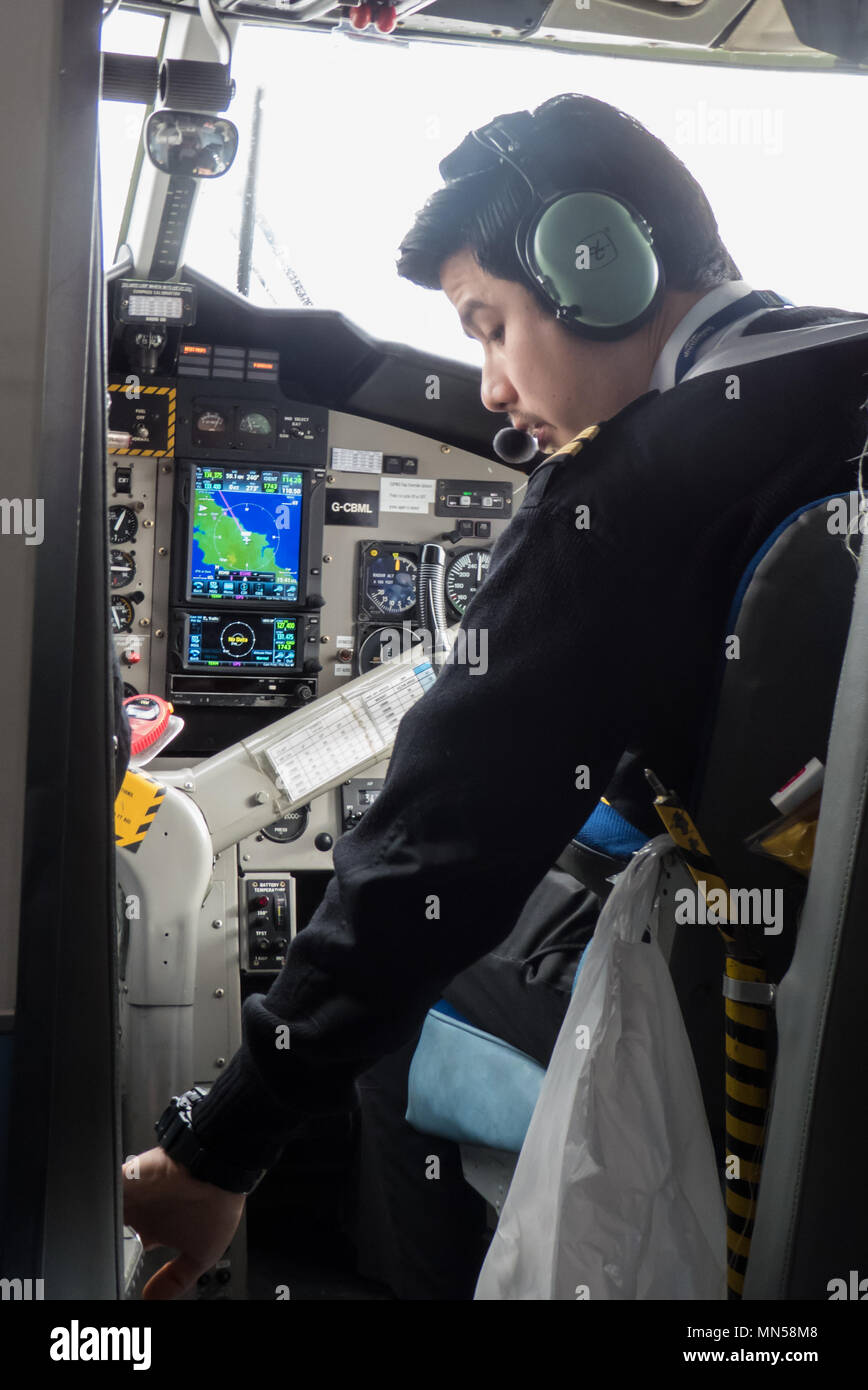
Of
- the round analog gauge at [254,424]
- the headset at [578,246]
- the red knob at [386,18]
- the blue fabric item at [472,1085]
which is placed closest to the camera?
the headset at [578,246]

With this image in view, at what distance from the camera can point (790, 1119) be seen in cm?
92

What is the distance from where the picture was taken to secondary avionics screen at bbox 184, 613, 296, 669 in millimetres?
3333

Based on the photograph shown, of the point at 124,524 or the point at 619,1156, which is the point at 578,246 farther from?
the point at 124,524

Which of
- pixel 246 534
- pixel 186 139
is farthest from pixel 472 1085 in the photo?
pixel 246 534

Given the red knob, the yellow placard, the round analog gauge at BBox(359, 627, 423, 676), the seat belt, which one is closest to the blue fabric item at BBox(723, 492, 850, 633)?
the seat belt

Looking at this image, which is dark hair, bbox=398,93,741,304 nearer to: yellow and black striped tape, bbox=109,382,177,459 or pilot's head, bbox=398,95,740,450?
pilot's head, bbox=398,95,740,450

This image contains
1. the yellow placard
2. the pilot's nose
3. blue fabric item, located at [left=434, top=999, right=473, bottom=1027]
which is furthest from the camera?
the yellow placard

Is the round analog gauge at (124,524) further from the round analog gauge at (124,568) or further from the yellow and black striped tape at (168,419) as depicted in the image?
the yellow and black striped tape at (168,419)

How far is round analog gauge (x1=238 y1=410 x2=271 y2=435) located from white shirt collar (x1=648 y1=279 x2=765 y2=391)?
7.38ft

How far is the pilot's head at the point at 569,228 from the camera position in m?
1.30

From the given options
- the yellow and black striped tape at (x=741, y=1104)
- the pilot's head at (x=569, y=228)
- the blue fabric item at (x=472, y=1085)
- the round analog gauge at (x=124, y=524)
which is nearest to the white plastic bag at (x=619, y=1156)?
the yellow and black striped tape at (x=741, y=1104)

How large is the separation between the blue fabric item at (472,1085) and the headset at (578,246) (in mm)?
879
